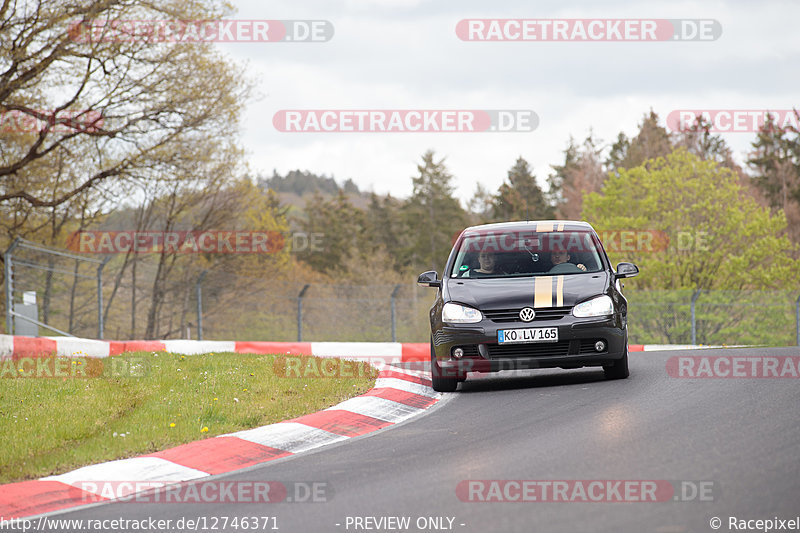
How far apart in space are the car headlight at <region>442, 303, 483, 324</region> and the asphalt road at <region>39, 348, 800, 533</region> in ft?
2.82

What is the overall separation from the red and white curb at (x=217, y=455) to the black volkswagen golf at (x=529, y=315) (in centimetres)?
68

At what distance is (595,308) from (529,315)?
686 millimetres

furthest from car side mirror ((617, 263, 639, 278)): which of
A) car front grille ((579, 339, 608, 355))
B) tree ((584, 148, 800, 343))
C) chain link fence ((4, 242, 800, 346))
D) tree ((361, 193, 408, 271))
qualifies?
tree ((361, 193, 408, 271))

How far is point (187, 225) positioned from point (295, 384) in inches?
1249

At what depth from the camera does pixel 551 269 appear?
1011 centimetres

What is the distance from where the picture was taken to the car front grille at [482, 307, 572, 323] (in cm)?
929

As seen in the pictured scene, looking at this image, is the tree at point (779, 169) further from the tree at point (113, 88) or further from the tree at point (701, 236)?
the tree at point (113, 88)

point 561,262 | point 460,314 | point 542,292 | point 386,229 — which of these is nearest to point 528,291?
point 542,292

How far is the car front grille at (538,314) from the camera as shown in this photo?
929cm

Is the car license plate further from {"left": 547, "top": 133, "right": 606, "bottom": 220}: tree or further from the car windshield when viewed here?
{"left": 547, "top": 133, "right": 606, "bottom": 220}: tree

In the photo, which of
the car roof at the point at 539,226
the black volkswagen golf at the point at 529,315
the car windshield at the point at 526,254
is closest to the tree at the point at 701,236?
the car roof at the point at 539,226

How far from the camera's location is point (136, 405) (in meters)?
9.02

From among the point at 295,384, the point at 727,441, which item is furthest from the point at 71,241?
the point at 727,441

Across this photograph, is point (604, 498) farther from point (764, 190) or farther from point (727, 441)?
point (764, 190)
